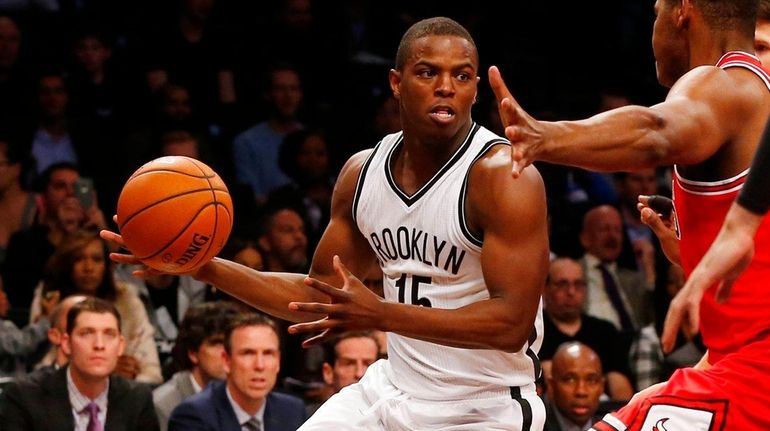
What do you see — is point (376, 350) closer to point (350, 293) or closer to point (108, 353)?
point (108, 353)

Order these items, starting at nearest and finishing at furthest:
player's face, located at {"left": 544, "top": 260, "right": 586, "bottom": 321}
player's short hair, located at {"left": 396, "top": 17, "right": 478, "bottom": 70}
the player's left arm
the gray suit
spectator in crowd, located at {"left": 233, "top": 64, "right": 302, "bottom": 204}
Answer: the player's left arm < player's short hair, located at {"left": 396, "top": 17, "right": 478, "bottom": 70} < the gray suit < player's face, located at {"left": 544, "top": 260, "right": 586, "bottom": 321} < spectator in crowd, located at {"left": 233, "top": 64, "right": 302, "bottom": 204}

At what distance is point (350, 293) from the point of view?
3.53 metres

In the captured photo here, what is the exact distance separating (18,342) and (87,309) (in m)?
0.80

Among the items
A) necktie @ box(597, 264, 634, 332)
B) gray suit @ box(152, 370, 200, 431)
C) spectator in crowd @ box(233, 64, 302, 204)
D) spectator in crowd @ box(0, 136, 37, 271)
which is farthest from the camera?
spectator in crowd @ box(233, 64, 302, 204)

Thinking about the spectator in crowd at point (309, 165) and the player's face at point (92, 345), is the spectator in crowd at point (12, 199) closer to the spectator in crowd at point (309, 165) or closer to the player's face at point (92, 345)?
the spectator in crowd at point (309, 165)

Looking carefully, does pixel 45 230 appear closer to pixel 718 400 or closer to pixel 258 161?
pixel 258 161

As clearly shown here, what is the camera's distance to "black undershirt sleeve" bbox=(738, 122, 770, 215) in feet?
8.53

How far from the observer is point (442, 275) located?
4.29 meters

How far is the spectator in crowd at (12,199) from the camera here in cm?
822

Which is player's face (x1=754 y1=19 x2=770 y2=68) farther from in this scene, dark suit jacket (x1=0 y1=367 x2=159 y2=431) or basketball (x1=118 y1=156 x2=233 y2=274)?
dark suit jacket (x1=0 y1=367 x2=159 y2=431)

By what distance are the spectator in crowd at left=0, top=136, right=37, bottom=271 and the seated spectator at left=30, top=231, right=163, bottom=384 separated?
926 mm

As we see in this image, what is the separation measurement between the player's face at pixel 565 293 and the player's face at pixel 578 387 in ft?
3.07

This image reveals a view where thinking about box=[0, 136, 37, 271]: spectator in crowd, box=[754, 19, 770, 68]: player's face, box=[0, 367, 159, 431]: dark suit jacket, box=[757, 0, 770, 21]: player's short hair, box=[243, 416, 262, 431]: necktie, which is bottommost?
box=[243, 416, 262, 431]: necktie

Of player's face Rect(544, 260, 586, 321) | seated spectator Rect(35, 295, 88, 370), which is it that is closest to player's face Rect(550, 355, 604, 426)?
player's face Rect(544, 260, 586, 321)
